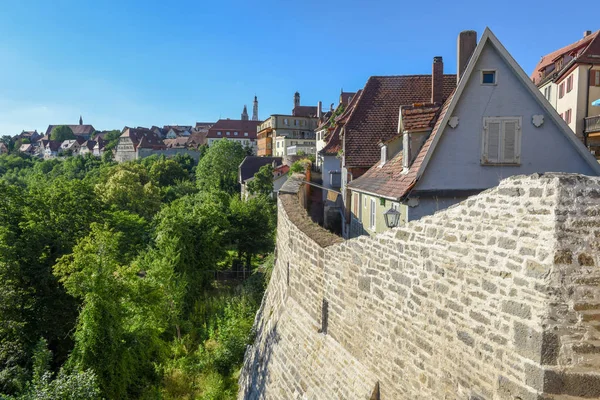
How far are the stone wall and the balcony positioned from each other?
1820cm

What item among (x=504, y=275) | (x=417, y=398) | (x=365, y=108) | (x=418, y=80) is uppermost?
(x=418, y=80)

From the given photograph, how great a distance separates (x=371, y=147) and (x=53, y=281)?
16.5m

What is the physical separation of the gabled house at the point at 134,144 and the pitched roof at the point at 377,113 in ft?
298

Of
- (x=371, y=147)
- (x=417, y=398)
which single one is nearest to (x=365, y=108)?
(x=371, y=147)

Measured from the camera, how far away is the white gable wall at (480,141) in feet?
35.2

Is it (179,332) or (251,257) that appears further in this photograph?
(251,257)

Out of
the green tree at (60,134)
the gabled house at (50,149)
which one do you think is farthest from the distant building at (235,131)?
the green tree at (60,134)

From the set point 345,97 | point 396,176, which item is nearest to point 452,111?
point 396,176

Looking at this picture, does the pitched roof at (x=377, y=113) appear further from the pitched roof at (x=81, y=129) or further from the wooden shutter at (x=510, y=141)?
the pitched roof at (x=81, y=129)

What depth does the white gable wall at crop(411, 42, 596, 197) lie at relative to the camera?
1074 cm

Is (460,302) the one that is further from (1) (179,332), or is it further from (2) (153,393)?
(1) (179,332)

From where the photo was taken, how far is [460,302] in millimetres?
3896

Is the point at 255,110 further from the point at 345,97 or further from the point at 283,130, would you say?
the point at 345,97

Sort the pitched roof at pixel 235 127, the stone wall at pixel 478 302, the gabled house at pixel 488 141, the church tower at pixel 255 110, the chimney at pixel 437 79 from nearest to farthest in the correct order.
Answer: the stone wall at pixel 478 302 → the gabled house at pixel 488 141 → the chimney at pixel 437 79 → the pitched roof at pixel 235 127 → the church tower at pixel 255 110
